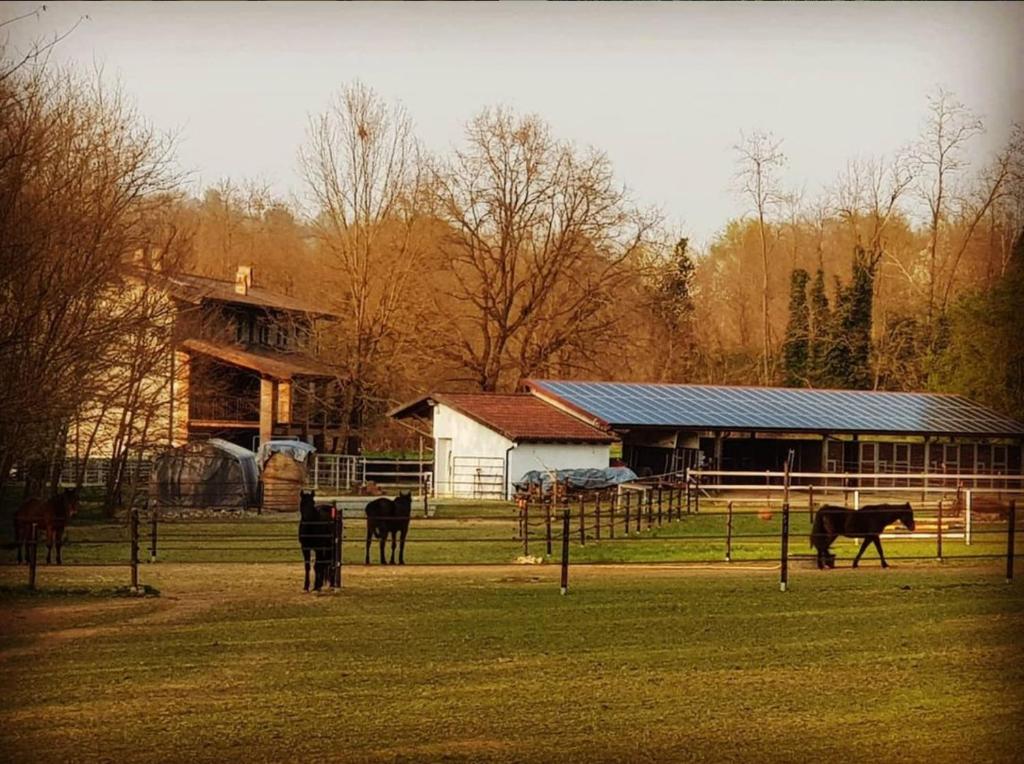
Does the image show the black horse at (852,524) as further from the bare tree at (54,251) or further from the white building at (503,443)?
the white building at (503,443)

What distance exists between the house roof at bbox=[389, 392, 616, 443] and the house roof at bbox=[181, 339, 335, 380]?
4.46 m

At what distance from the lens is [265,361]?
4041cm

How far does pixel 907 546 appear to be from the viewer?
68.8 feet

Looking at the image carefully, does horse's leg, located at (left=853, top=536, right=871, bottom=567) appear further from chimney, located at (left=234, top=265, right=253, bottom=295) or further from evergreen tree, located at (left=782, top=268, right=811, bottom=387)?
evergreen tree, located at (left=782, top=268, right=811, bottom=387)

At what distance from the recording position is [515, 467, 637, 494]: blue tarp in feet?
104

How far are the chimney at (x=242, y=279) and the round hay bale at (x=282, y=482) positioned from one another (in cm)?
1001

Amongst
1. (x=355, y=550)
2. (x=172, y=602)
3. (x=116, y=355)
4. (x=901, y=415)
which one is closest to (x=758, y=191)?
(x=901, y=415)

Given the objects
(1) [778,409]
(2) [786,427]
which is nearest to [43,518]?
(2) [786,427]

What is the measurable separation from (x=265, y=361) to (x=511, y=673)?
32.2 meters

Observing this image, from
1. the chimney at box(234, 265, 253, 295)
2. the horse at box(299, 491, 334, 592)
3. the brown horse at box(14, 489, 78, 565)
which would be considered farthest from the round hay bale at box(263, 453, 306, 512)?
the horse at box(299, 491, 334, 592)

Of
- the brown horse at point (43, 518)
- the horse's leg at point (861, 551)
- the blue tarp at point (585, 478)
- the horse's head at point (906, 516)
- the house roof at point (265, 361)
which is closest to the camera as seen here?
the brown horse at point (43, 518)

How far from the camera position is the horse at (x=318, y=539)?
557 inches

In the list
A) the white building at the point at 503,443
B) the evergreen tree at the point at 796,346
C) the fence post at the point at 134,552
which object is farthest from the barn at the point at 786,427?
the fence post at the point at 134,552

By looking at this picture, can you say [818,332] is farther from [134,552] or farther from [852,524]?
[134,552]
